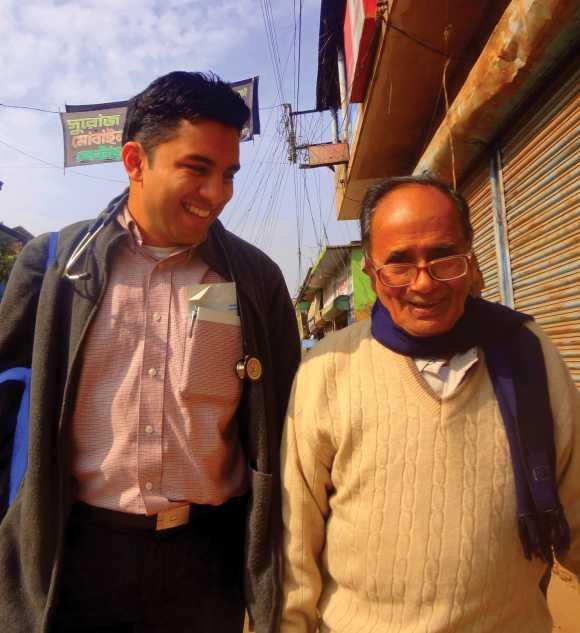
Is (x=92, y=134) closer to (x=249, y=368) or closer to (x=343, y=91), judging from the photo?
(x=343, y=91)

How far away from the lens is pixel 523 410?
126cm

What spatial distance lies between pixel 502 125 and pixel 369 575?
12.1 ft

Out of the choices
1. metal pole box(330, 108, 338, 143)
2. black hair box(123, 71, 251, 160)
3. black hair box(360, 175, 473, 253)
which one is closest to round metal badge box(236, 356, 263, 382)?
black hair box(360, 175, 473, 253)

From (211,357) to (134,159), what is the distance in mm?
732

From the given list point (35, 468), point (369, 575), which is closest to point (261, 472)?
point (369, 575)

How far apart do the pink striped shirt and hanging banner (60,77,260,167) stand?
8.18 meters

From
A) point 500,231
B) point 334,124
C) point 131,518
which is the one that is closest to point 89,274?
point 131,518

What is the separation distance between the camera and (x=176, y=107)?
1.47m

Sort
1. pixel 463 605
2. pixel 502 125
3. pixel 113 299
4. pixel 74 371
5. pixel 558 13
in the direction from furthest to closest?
pixel 502 125 → pixel 558 13 → pixel 113 299 → pixel 74 371 → pixel 463 605

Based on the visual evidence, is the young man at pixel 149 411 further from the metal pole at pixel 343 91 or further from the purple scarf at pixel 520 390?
the metal pole at pixel 343 91

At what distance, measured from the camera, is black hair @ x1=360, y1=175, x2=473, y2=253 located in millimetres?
1393

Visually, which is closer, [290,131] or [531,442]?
[531,442]

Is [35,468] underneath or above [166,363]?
underneath

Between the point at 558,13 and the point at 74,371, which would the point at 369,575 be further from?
the point at 558,13
